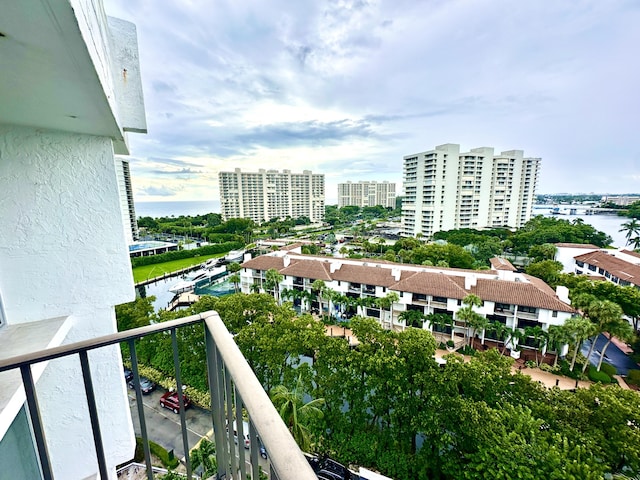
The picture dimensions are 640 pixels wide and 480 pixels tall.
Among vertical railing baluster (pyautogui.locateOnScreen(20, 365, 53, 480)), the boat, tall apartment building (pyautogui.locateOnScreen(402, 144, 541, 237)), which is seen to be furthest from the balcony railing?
tall apartment building (pyautogui.locateOnScreen(402, 144, 541, 237))

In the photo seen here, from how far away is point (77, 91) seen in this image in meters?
1.06

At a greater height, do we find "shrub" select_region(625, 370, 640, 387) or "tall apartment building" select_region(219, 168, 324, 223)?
"tall apartment building" select_region(219, 168, 324, 223)

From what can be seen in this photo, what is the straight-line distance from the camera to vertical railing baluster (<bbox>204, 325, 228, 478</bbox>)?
1.27 metres

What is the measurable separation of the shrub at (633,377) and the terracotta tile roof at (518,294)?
306 cm

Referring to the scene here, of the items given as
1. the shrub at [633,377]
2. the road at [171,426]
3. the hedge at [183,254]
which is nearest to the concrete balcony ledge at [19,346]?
the road at [171,426]

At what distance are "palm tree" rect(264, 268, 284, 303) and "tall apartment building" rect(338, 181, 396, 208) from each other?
74231mm

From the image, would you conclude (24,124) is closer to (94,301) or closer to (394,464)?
(94,301)

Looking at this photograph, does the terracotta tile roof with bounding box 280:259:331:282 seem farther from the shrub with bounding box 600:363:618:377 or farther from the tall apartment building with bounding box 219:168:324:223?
the tall apartment building with bounding box 219:168:324:223

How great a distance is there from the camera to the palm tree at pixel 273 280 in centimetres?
1820

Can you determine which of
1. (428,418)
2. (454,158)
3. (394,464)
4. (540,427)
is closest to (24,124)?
(428,418)

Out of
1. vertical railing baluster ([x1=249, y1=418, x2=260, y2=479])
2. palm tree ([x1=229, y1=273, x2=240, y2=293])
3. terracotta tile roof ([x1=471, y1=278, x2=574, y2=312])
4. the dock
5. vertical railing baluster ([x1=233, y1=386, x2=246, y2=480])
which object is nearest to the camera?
vertical railing baluster ([x1=249, y1=418, x2=260, y2=479])

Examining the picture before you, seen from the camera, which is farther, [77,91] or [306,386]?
[306,386]

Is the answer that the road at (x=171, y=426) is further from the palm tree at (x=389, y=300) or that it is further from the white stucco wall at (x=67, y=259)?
the palm tree at (x=389, y=300)

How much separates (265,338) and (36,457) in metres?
8.60
